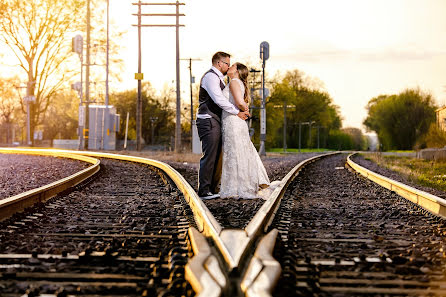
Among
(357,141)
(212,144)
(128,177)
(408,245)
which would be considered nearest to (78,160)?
(128,177)

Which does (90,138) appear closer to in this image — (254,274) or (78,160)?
(78,160)

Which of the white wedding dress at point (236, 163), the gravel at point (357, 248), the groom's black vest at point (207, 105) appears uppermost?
the groom's black vest at point (207, 105)

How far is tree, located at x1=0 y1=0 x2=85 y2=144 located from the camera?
40.3 meters

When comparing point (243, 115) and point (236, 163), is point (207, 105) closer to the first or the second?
point (243, 115)

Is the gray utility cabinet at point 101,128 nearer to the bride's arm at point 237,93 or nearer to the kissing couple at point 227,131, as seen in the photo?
the kissing couple at point 227,131

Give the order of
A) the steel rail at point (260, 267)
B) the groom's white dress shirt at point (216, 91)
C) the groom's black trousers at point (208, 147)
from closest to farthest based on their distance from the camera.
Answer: the steel rail at point (260, 267) → the groom's white dress shirt at point (216, 91) → the groom's black trousers at point (208, 147)

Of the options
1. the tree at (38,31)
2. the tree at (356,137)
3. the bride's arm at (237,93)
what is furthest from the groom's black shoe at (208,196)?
the tree at (356,137)

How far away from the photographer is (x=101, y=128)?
123 ft

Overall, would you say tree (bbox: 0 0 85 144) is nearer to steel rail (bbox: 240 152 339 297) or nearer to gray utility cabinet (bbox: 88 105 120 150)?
gray utility cabinet (bbox: 88 105 120 150)

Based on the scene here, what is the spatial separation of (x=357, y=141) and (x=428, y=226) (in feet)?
377

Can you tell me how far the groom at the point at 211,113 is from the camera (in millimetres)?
7496

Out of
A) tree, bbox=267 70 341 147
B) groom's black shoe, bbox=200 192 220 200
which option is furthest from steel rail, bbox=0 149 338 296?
tree, bbox=267 70 341 147

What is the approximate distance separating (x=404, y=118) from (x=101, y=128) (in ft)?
186

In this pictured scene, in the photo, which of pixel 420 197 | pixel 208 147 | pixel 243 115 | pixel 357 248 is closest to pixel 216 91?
pixel 243 115
